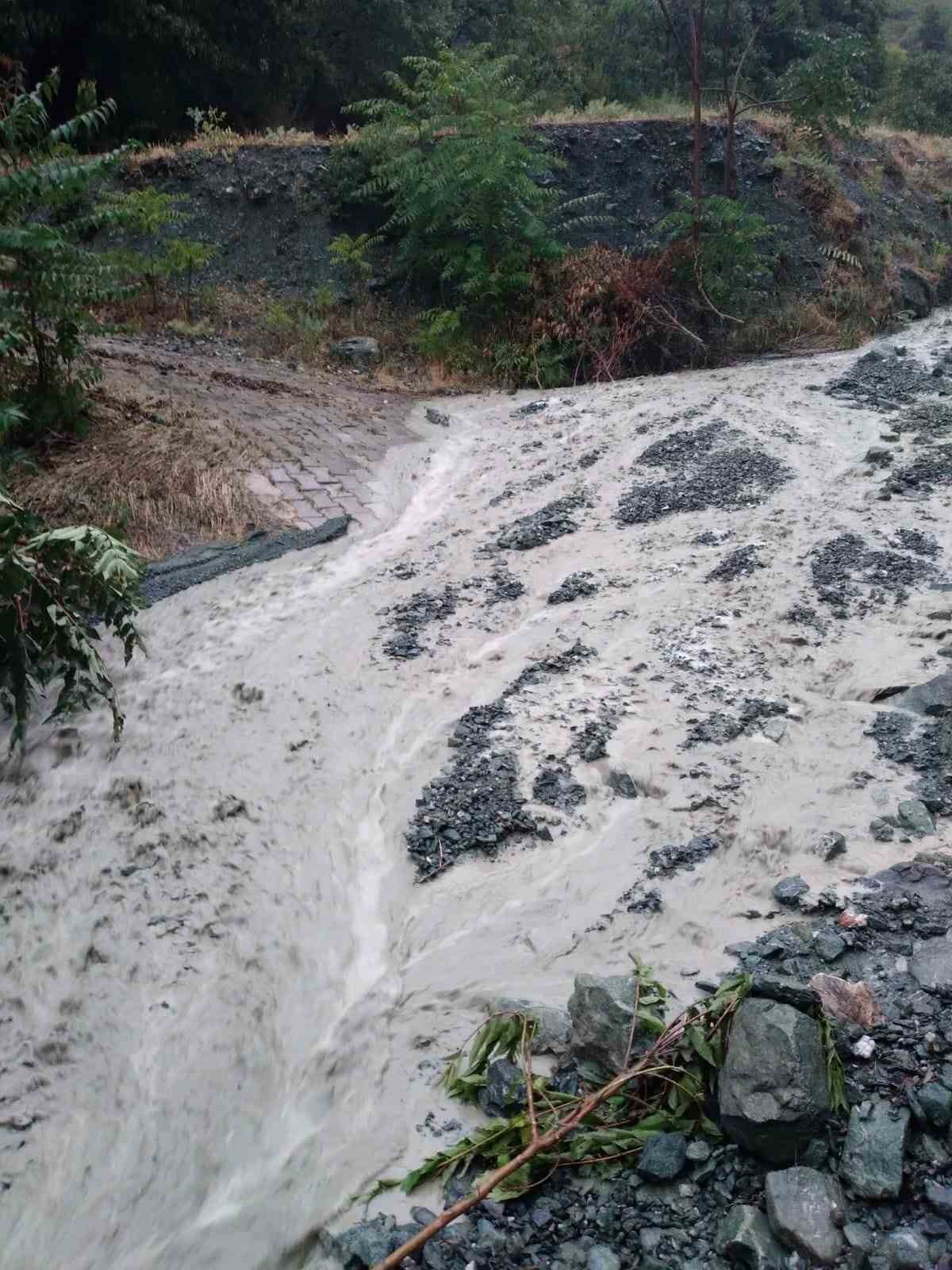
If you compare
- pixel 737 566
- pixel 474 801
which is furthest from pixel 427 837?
pixel 737 566

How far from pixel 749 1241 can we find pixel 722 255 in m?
10.4

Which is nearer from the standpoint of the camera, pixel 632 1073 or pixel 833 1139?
pixel 833 1139

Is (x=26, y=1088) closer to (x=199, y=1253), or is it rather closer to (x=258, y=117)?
(x=199, y=1253)

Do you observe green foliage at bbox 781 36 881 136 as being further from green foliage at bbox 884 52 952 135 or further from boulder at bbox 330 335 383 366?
green foliage at bbox 884 52 952 135

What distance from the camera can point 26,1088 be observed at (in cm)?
297

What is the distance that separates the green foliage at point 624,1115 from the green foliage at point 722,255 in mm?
9520

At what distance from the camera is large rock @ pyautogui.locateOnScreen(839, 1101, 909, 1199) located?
2.13 meters

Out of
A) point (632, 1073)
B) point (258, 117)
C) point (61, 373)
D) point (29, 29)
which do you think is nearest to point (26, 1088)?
point (632, 1073)

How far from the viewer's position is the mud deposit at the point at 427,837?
2.67 metres

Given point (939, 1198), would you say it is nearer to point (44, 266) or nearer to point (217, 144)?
point (44, 266)

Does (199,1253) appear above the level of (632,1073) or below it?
below

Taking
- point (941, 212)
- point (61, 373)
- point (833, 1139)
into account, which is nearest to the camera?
point (833, 1139)

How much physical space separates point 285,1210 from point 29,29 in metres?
15.0

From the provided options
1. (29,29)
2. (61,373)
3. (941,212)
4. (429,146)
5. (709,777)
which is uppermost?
(29,29)
